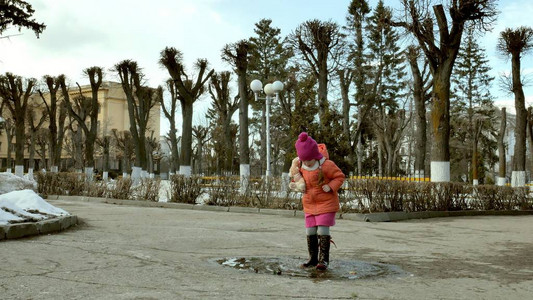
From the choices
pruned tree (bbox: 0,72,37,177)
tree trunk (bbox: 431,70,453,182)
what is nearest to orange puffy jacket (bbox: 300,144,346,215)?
tree trunk (bbox: 431,70,453,182)

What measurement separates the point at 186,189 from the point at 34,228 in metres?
8.49

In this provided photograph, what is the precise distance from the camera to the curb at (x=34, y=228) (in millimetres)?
7461

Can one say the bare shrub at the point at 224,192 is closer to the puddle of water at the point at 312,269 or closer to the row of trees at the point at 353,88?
the row of trees at the point at 353,88

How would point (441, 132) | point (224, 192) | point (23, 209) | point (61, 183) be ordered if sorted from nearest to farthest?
point (23, 209), point (224, 192), point (441, 132), point (61, 183)

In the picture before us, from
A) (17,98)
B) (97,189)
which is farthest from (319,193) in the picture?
(17,98)

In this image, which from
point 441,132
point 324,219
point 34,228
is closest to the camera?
point 324,219

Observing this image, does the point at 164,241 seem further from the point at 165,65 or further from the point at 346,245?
the point at 165,65

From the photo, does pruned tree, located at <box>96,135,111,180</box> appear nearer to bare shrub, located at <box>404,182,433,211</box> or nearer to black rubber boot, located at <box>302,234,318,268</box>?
bare shrub, located at <box>404,182,433,211</box>

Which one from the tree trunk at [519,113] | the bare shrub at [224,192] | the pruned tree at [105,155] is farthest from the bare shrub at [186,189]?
the pruned tree at [105,155]

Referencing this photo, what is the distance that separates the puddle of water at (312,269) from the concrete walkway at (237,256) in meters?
0.15

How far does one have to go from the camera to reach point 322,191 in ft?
19.5

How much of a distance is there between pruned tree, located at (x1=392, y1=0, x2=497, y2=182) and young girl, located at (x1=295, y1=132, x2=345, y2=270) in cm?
1108

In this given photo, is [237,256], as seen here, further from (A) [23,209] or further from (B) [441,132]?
(B) [441,132]

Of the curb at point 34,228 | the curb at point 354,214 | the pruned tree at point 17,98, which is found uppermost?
the pruned tree at point 17,98
